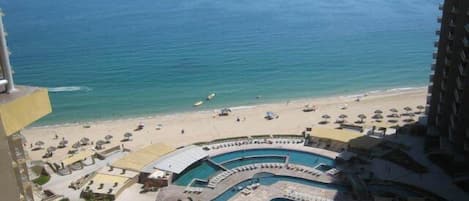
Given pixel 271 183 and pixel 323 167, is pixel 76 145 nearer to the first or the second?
pixel 271 183

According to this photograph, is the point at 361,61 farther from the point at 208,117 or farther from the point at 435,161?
the point at 435,161

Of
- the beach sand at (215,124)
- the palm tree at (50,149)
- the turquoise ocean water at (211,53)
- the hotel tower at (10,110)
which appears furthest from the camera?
the turquoise ocean water at (211,53)

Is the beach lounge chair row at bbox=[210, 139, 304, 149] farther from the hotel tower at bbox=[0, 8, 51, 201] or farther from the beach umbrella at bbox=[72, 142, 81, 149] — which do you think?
the hotel tower at bbox=[0, 8, 51, 201]

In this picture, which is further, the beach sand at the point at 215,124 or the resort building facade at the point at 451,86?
the beach sand at the point at 215,124

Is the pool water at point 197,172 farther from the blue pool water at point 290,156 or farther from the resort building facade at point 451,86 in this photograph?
the resort building facade at point 451,86

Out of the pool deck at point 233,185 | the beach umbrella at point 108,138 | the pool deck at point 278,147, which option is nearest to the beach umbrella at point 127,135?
the beach umbrella at point 108,138

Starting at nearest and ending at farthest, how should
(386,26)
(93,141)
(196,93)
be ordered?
(93,141) → (196,93) → (386,26)

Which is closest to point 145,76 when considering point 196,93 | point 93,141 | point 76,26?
point 196,93
